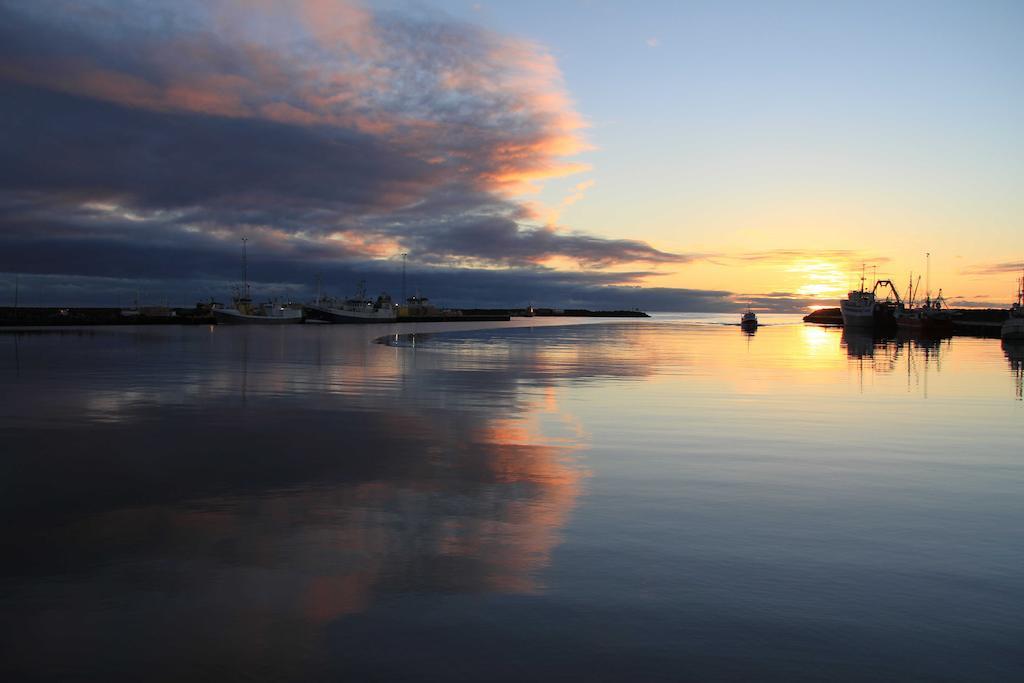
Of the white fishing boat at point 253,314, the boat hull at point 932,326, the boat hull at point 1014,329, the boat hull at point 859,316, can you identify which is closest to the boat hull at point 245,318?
the white fishing boat at point 253,314

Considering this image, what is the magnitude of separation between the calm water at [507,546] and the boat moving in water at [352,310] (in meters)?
138

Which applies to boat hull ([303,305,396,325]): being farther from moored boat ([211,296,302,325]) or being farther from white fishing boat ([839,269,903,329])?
white fishing boat ([839,269,903,329])

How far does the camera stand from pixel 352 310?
162875 millimetres

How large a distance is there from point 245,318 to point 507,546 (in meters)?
130

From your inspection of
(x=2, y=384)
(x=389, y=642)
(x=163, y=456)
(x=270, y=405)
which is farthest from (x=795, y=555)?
(x=2, y=384)

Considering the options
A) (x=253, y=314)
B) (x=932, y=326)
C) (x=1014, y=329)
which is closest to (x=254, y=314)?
(x=253, y=314)

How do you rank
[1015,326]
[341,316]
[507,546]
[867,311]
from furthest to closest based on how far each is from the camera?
1. [341,316]
2. [867,311]
3. [1015,326]
4. [507,546]

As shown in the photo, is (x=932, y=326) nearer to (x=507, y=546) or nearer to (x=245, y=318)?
(x=507, y=546)

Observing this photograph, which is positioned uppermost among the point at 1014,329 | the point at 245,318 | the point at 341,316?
the point at 1014,329

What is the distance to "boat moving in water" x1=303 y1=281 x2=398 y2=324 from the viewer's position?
15325 centimetres

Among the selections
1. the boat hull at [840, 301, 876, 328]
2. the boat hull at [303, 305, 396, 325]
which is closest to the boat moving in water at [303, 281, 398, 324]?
A: the boat hull at [303, 305, 396, 325]

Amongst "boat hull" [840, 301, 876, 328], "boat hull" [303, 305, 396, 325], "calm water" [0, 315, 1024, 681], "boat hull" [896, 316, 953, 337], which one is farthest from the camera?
"boat hull" [303, 305, 396, 325]

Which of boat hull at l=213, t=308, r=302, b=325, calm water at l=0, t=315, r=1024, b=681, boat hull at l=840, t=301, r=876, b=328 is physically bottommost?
calm water at l=0, t=315, r=1024, b=681

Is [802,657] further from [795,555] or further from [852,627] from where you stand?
[795,555]
